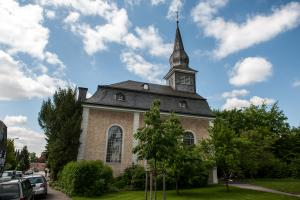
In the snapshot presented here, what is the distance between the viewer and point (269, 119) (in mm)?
39875

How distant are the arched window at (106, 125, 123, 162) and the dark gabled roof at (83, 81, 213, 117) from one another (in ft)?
8.13

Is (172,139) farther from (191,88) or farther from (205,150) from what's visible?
(191,88)

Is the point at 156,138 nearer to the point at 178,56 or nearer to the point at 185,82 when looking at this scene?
the point at 185,82

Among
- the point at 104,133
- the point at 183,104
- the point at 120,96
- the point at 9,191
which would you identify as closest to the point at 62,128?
the point at 104,133

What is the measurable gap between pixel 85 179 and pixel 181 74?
742 inches

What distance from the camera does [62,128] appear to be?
2336cm

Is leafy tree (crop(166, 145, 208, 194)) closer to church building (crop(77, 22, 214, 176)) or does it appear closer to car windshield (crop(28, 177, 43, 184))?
church building (crop(77, 22, 214, 176))

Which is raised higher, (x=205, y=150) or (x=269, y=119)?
(x=269, y=119)

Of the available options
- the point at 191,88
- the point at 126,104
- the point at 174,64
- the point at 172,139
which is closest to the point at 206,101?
the point at 191,88

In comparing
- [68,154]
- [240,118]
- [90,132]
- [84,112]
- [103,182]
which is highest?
[240,118]

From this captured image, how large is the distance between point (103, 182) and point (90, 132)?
6.85 m

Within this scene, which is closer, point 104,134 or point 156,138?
point 156,138

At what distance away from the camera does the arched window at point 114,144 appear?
24875 mm

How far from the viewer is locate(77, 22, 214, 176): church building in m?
24.6
